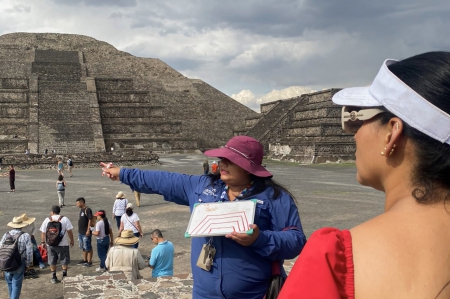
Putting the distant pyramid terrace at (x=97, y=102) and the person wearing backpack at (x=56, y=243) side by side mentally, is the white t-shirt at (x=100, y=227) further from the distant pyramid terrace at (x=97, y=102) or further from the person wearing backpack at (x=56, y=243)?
the distant pyramid terrace at (x=97, y=102)

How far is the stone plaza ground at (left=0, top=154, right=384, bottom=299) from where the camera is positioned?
291 inches

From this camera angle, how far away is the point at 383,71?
1262mm

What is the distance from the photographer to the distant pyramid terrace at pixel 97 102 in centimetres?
3212

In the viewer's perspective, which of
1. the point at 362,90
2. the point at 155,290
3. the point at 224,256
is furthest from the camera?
the point at 155,290

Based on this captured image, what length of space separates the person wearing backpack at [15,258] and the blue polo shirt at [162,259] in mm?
1625

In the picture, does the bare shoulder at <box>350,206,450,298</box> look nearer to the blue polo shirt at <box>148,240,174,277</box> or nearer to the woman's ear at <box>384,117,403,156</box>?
the woman's ear at <box>384,117,403,156</box>

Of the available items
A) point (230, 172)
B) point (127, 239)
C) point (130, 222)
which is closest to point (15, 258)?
point (127, 239)

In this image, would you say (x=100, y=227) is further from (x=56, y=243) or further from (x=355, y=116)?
(x=355, y=116)

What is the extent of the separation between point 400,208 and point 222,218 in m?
1.38

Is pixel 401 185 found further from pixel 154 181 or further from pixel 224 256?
pixel 154 181

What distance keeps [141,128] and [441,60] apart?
33983 millimetres

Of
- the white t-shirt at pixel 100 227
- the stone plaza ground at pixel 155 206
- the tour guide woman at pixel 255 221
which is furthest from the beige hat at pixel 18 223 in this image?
the tour guide woman at pixel 255 221

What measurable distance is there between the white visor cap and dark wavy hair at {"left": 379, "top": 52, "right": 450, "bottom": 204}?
13 millimetres

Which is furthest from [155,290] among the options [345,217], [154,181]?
[345,217]
